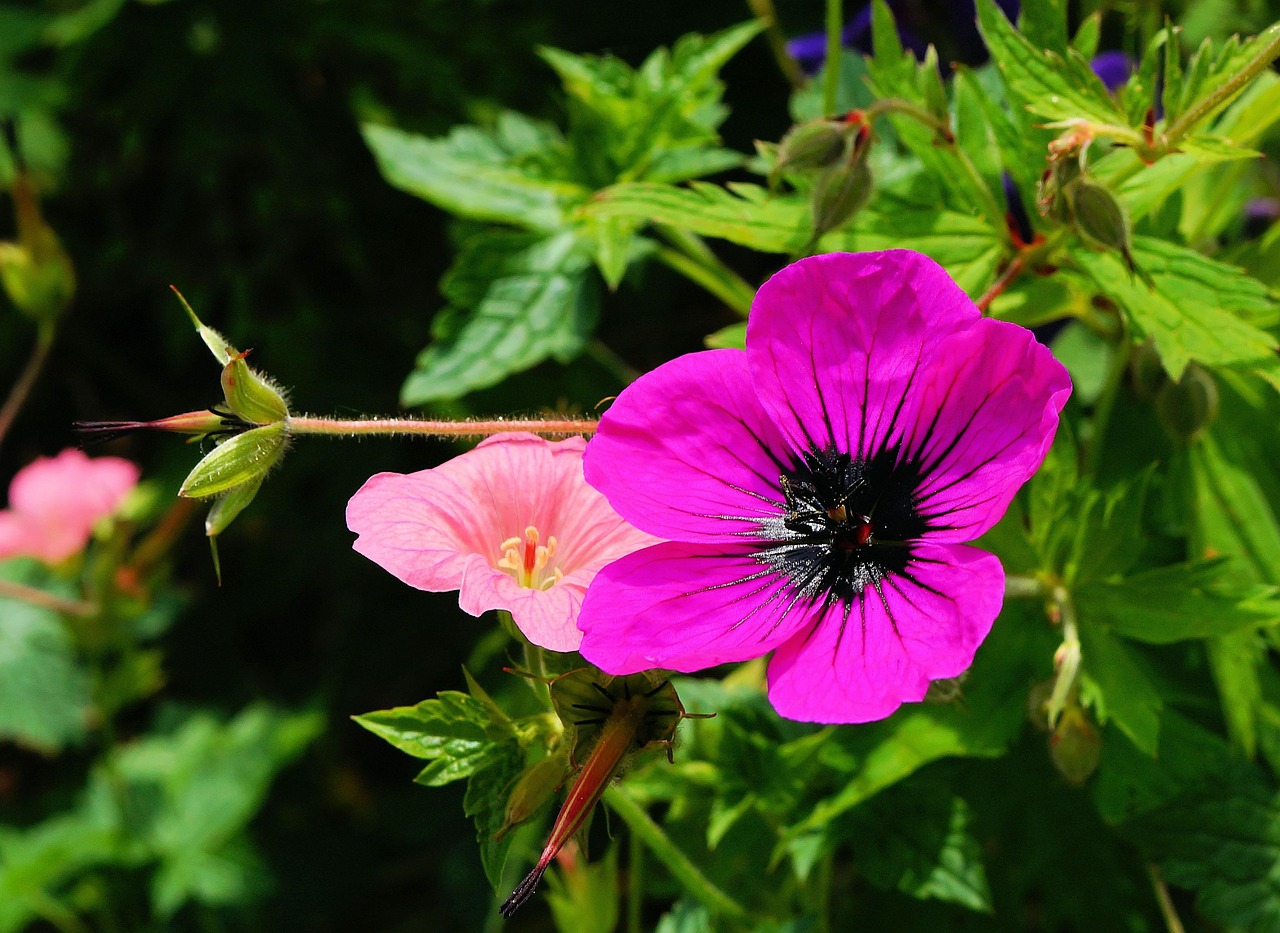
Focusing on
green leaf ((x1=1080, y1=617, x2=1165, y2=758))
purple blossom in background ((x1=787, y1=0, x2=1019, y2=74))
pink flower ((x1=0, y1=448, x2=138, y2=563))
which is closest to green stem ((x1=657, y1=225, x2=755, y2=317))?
purple blossom in background ((x1=787, y1=0, x2=1019, y2=74))

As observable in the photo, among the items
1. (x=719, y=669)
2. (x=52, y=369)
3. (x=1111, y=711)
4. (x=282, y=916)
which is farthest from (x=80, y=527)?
(x=1111, y=711)

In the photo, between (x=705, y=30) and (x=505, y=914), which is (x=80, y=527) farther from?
(x=505, y=914)

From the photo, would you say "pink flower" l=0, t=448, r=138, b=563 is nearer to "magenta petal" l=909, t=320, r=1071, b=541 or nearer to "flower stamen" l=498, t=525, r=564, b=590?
"flower stamen" l=498, t=525, r=564, b=590

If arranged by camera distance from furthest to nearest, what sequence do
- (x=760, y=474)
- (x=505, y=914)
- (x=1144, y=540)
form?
(x=1144, y=540)
(x=760, y=474)
(x=505, y=914)

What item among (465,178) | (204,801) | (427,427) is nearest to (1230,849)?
(427,427)

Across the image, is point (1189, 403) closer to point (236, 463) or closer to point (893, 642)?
point (893, 642)
